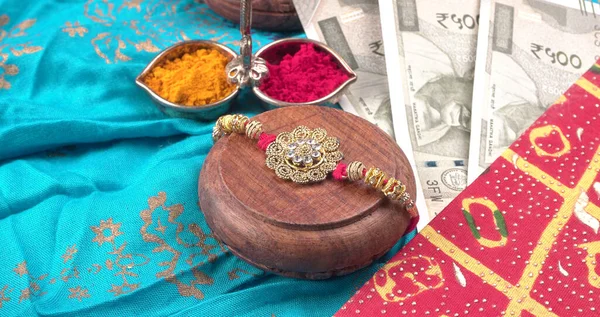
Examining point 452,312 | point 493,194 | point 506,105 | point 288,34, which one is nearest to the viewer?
point 452,312

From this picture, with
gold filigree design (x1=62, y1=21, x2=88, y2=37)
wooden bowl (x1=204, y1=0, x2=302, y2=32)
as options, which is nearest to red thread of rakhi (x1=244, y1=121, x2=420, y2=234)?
wooden bowl (x1=204, y1=0, x2=302, y2=32)

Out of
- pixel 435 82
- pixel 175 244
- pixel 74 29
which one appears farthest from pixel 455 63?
pixel 74 29

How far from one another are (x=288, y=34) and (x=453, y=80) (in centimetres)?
32

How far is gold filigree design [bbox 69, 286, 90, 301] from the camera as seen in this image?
79cm

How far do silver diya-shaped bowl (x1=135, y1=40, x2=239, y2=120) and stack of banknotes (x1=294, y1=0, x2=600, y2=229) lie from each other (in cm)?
17

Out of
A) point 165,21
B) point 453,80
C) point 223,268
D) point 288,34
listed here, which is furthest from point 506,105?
point 165,21

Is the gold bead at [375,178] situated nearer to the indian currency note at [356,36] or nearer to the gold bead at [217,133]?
the gold bead at [217,133]

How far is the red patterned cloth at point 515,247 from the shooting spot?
770 mm

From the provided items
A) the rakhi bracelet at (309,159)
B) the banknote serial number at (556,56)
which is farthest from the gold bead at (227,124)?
the banknote serial number at (556,56)

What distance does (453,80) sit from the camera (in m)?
1.07

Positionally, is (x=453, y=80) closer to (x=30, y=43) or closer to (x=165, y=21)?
(x=165, y=21)

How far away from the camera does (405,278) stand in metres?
0.79

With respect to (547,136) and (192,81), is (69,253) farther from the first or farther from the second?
(547,136)

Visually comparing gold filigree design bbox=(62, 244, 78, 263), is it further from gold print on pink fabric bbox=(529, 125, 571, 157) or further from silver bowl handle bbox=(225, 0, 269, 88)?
gold print on pink fabric bbox=(529, 125, 571, 157)
